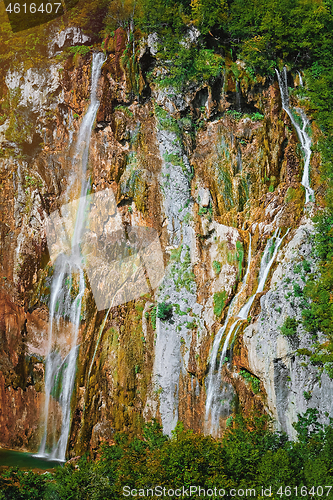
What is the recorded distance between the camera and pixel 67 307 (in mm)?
20531

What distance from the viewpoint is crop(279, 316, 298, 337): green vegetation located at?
13.6 meters

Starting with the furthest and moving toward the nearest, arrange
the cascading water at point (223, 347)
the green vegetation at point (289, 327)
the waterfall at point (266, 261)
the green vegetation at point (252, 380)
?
1. the waterfall at point (266, 261)
2. the cascading water at point (223, 347)
3. the green vegetation at point (252, 380)
4. the green vegetation at point (289, 327)

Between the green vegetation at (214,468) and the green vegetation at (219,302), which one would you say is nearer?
the green vegetation at (214,468)

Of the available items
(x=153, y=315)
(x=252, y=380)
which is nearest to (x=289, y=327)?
(x=252, y=380)

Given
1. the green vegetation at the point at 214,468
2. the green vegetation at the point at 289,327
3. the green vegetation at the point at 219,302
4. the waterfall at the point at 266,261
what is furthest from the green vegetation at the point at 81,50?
the green vegetation at the point at 214,468

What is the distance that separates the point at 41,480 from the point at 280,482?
245 inches

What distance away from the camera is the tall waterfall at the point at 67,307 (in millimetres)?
19406

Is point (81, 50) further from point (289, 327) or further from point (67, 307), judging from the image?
point (289, 327)

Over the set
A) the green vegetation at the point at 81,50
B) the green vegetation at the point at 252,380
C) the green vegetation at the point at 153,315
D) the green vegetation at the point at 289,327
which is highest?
the green vegetation at the point at 81,50

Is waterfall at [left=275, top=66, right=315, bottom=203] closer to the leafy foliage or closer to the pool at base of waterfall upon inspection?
the leafy foliage

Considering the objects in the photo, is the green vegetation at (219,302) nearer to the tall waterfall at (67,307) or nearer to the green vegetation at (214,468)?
the green vegetation at (214,468)

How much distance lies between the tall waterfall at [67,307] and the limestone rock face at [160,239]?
283mm

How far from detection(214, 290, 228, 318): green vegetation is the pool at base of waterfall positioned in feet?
26.9

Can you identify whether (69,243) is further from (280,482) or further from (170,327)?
(280,482)
